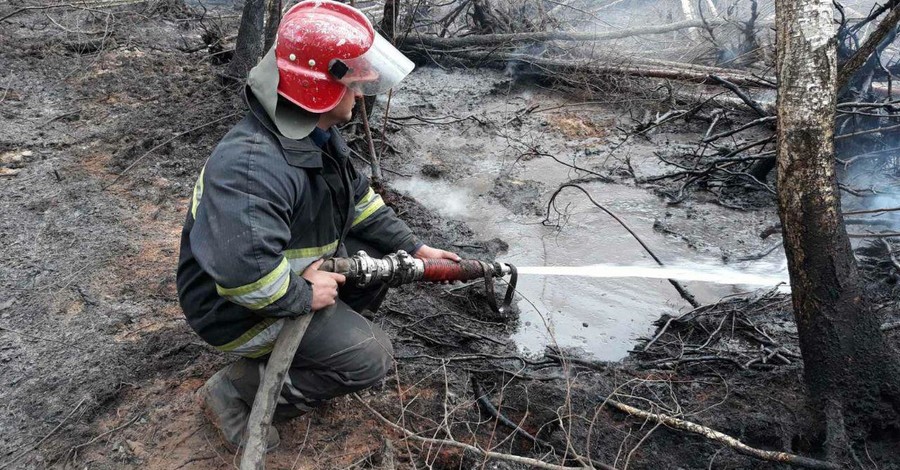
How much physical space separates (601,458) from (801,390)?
1073mm

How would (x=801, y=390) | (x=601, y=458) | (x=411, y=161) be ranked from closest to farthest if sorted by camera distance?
(x=601, y=458) < (x=801, y=390) < (x=411, y=161)

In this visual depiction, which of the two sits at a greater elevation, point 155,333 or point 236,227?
point 236,227

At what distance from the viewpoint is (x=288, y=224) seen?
96.7 inches

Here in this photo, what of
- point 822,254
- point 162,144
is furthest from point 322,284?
point 162,144

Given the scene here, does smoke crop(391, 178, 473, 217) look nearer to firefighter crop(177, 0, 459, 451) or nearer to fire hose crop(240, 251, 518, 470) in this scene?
fire hose crop(240, 251, 518, 470)

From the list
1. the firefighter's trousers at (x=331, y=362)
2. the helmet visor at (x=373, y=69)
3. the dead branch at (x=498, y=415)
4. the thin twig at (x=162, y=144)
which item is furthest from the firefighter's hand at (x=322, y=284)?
the thin twig at (x=162, y=144)

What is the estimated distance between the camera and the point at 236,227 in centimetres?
224

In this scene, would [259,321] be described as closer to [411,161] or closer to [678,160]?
[411,161]

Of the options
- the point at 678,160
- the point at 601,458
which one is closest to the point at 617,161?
the point at 678,160

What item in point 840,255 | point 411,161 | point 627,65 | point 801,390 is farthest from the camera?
point 627,65

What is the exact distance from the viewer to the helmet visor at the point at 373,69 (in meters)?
2.54

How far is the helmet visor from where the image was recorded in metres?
2.54

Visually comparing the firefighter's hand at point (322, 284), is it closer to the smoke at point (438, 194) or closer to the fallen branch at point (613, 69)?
the smoke at point (438, 194)

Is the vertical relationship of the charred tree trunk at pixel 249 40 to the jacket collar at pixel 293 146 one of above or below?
below
